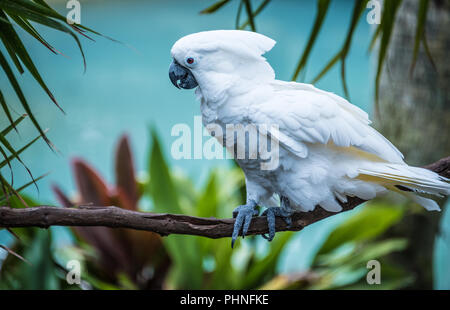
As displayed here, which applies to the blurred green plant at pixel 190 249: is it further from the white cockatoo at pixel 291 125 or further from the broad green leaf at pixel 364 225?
the white cockatoo at pixel 291 125

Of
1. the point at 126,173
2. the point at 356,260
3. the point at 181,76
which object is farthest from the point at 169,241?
the point at 181,76

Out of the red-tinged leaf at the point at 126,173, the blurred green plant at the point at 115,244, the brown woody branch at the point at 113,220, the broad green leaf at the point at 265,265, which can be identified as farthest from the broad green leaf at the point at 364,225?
the brown woody branch at the point at 113,220

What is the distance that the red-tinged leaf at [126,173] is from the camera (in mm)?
1818

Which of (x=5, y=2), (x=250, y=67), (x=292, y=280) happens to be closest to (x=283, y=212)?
(x=250, y=67)

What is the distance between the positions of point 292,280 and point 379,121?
0.77 metres

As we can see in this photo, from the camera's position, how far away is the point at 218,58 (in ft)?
2.37

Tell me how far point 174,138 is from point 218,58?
3.64 feet

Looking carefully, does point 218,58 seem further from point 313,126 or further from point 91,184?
point 91,184

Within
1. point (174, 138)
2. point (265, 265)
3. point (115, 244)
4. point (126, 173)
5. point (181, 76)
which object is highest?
point (174, 138)

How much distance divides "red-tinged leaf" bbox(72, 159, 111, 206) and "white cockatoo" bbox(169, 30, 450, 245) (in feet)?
3.68

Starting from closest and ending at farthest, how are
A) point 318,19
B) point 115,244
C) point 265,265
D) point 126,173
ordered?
point 318,19, point 265,265, point 115,244, point 126,173

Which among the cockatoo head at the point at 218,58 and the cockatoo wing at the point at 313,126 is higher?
the cockatoo head at the point at 218,58

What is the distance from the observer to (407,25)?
169 centimetres

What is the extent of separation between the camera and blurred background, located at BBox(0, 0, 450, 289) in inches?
63.0
